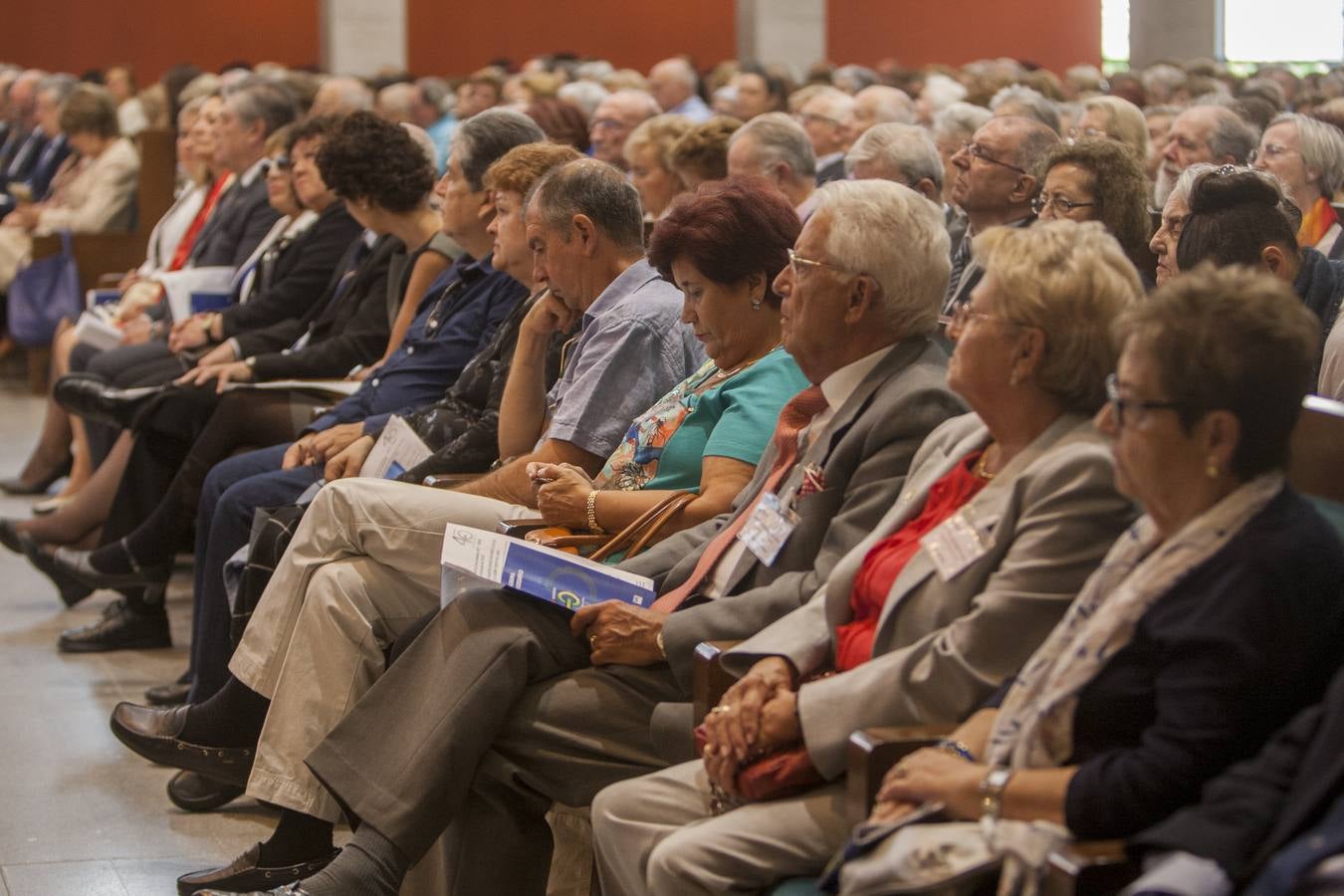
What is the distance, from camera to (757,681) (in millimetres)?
2285

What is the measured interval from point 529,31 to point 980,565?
1742 cm

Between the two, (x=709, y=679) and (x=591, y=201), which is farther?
(x=591, y=201)

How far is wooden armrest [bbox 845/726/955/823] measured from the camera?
78.7 inches

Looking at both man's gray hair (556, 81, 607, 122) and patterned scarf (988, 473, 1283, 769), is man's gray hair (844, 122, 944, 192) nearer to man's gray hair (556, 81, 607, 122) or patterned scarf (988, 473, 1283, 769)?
patterned scarf (988, 473, 1283, 769)

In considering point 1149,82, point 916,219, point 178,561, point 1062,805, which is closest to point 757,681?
point 1062,805

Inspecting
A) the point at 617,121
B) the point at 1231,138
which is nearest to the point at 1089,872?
the point at 1231,138

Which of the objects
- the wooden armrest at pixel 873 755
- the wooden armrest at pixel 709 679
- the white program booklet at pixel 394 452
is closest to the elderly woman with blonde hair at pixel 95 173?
the white program booklet at pixel 394 452

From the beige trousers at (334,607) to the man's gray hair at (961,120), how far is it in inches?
117

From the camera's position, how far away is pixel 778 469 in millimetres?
2688

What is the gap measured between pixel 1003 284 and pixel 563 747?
1009mm

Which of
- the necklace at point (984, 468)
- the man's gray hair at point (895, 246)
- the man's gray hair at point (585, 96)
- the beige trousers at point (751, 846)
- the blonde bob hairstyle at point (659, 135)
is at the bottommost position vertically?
the beige trousers at point (751, 846)

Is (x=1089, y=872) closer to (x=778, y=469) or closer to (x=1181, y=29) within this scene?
(x=778, y=469)

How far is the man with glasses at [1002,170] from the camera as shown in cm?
439

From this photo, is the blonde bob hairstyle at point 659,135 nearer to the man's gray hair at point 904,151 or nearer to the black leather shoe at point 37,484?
the man's gray hair at point 904,151
